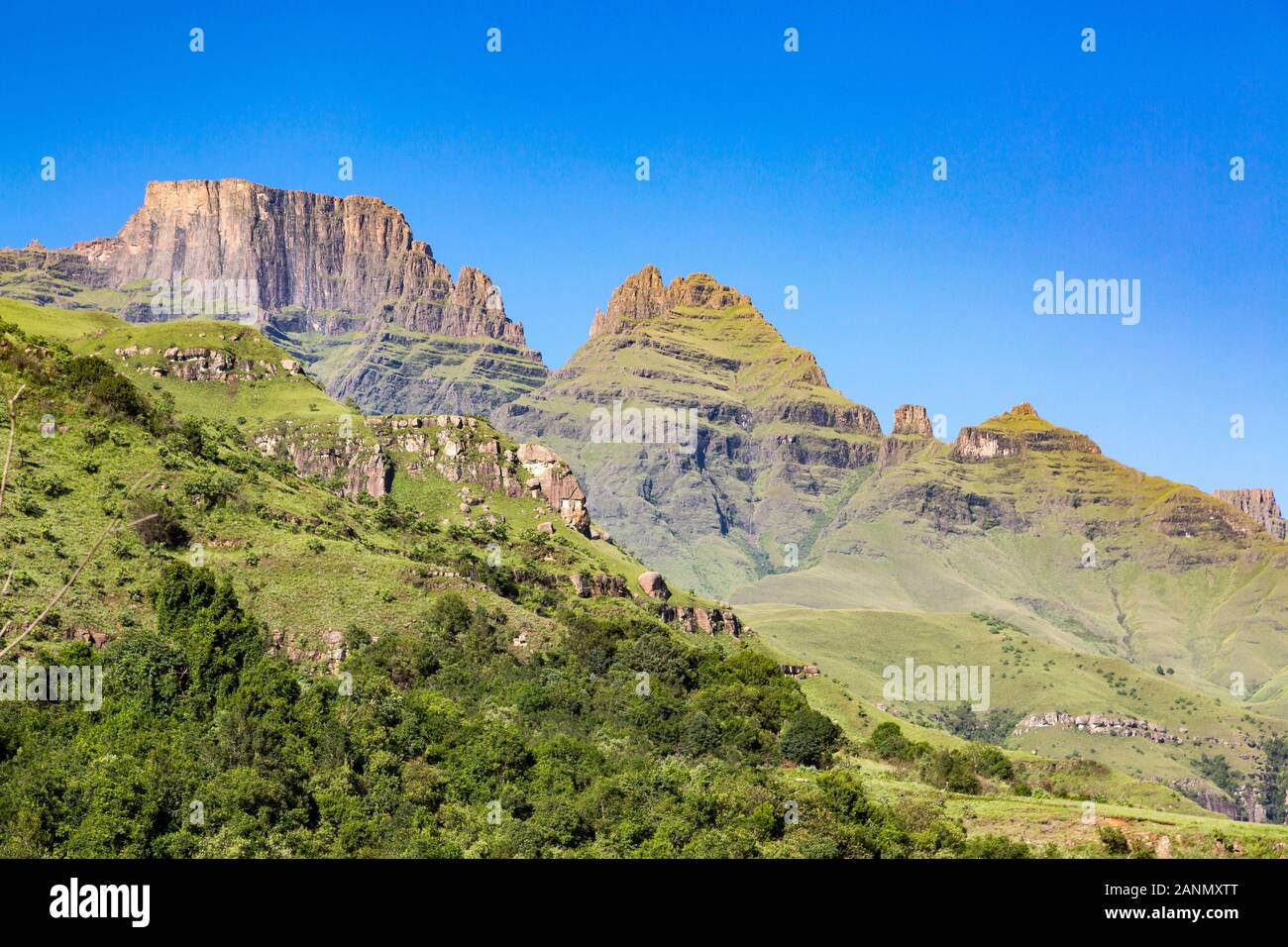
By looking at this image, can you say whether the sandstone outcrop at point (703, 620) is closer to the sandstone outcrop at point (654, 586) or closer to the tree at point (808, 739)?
the sandstone outcrop at point (654, 586)

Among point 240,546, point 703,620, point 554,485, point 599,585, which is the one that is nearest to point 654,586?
point 703,620

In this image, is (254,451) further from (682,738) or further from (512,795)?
(512,795)

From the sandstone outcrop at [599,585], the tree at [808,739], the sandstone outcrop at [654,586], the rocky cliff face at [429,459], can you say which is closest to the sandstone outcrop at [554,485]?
the rocky cliff face at [429,459]

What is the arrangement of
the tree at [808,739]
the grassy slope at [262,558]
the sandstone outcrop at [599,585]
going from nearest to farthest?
the grassy slope at [262,558]
the tree at [808,739]
the sandstone outcrop at [599,585]

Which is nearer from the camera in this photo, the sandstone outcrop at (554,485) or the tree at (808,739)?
the tree at (808,739)

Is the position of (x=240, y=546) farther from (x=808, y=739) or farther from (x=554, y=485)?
(x=554, y=485)

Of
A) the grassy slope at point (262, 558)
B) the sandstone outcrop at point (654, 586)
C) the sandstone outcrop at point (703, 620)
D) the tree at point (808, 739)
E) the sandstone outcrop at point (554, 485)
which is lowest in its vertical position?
the tree at point (808, 739)

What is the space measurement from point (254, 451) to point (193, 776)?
9576 cm

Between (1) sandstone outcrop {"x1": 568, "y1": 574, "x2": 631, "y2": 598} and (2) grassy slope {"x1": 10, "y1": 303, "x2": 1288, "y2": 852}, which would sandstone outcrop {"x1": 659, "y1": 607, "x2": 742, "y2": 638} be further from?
(2) grassy slope {"x1": 10, "y1": 303, "x2": 1288, "y2": 852}

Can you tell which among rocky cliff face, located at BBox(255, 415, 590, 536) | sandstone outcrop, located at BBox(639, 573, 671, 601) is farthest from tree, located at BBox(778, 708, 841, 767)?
rocky cliff face, located at BBox(255, 415, 590, 536)

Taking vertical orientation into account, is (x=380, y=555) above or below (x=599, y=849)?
above
